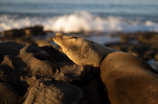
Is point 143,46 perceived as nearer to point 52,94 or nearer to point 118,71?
point 118,71

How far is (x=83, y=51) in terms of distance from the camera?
12.3 ft

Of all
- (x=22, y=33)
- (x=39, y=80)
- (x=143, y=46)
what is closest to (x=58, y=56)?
(x=39, y=80)

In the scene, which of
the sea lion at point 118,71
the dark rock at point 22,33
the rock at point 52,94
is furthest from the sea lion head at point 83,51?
the dark rock at point 22,33

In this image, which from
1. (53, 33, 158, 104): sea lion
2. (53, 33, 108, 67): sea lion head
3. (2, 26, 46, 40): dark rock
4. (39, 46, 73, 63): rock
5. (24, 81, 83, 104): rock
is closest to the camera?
(24, 81, 83, 104): rock

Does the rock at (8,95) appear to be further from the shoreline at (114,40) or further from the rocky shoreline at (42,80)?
the shoreline at (114,40)

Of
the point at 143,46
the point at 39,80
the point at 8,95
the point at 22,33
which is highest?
the point at 39,80

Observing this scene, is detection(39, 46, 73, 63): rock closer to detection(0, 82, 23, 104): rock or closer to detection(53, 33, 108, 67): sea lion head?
detection(53, 33, 108, 67): sea lion head

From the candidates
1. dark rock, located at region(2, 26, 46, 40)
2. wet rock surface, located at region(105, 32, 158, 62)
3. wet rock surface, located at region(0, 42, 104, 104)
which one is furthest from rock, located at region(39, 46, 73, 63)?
dark rock, located at region(2, 26, 46, 40)

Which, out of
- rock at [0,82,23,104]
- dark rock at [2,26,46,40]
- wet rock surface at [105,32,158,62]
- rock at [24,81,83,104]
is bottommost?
dark rock at [2,26,46,40]

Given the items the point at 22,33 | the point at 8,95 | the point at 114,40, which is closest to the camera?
the point at 8,95

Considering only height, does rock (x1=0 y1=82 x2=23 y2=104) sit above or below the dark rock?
above

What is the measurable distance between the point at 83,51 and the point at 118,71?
85cm

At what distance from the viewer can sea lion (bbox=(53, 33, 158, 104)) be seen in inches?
104

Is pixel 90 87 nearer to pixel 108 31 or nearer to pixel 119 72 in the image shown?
pixel 119 72
